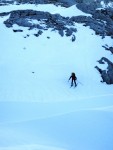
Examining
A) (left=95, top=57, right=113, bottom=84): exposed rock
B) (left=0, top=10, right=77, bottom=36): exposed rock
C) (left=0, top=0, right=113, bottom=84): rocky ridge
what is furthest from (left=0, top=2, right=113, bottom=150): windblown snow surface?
(left=0, top=10, right=77, bottom=36): exposed rock

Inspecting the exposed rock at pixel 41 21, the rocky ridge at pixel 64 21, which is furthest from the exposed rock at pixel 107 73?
the exposed rock at pixel 41 21

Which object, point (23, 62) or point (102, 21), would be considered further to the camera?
point (102, 21)

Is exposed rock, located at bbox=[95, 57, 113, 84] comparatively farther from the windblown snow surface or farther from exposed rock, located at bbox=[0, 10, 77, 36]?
exposed rock, located at bbox=[0, 10, 77, 36]

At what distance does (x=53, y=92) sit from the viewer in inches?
673

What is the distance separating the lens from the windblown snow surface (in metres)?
9.29

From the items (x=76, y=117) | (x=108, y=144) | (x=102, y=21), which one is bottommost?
(x=102, y=21)

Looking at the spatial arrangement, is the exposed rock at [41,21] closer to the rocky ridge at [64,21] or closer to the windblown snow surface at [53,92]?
the rocky ridge at [64,21]

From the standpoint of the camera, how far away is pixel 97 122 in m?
11.1

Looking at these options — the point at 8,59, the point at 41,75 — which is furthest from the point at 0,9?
the point at 41,75

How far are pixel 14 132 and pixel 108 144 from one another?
369cm

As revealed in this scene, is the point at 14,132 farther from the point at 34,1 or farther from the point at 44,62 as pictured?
the point at 34,1

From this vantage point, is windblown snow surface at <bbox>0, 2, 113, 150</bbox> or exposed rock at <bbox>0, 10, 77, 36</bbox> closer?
windblown snow surface at <bbox>0, 2, 113, 150</bbox>

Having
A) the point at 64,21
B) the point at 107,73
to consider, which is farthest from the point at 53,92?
the point at 64,21

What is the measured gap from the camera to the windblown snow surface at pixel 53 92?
366 inches
